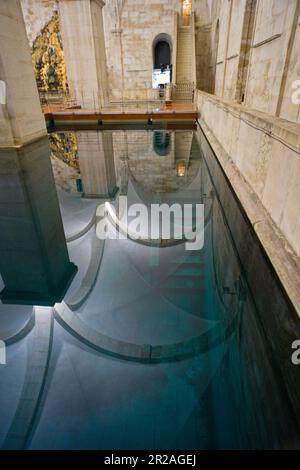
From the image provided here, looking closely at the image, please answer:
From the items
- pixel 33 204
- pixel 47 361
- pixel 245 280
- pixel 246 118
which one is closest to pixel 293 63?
pixel 246 118

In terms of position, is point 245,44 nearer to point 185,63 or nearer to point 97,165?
point 97,165

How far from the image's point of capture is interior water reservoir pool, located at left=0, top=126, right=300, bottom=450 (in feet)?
4.95

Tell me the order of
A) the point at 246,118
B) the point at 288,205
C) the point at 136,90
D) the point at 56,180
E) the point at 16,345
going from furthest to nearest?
the point at 136,90
the point at 56,180
the point at 246,118
the point at 288,205
the point at 16,345

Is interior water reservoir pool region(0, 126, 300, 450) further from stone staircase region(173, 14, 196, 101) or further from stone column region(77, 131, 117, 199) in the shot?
stone staircase region(173, 14, 196, 101)

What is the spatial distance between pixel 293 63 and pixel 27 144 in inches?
272

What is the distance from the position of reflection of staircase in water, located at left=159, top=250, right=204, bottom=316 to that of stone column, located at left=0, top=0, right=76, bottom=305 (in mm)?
1058

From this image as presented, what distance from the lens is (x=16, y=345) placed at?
210 cm

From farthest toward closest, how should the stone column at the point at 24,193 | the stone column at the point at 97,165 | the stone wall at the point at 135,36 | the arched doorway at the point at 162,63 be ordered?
1. the arched doorway at the point at 162,63
2. the stone wall at the point at 135,36
3. the stone column at the point at 97,165
4. the stone column at the point at 24,193

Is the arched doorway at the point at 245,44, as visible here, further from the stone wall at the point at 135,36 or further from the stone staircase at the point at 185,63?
the stone wall at the point at 135,36

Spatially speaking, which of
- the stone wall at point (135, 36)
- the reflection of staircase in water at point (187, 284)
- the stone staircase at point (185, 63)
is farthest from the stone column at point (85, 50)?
the reflection of staircase in water at point (187, 284)

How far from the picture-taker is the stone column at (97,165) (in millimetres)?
5523

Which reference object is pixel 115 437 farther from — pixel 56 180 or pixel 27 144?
pixel 27 144

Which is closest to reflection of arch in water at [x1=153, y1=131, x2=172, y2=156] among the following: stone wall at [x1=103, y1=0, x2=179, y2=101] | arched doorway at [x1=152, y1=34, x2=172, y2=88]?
Result: stone wall at [x1=103, y1=0, x2=179, y2=101]

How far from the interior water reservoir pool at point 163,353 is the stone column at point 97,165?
1.91 metres
